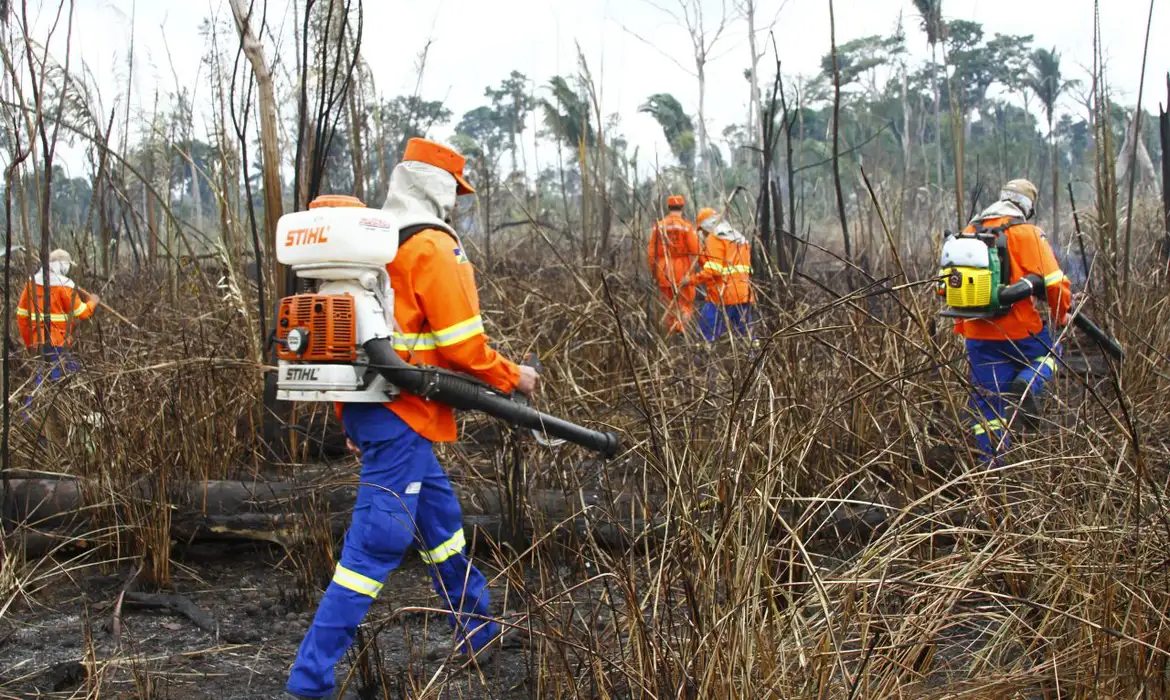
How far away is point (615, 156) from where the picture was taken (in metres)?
6.29

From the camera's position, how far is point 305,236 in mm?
3133

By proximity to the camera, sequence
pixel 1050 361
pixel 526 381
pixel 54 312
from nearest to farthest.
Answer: pixel 526 381, pixel 1050 361, pixel 54 312

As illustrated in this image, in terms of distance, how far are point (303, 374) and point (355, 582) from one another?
0.63 m

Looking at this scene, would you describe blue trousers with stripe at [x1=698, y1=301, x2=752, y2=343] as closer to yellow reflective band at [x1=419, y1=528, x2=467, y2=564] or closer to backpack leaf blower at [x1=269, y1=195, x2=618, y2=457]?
backpack leaf blower at [x1=269, y1=195, x2=618, y2=457]

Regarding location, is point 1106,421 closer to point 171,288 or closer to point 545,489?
point 545,489

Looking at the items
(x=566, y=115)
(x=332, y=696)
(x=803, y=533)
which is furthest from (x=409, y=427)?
(x=566, y=115)

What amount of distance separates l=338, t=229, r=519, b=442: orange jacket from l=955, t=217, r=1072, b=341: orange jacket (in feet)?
9.19

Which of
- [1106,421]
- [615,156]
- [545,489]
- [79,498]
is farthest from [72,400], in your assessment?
[1106,421]

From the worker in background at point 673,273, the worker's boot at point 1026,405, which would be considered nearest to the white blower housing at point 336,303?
the worker in background at point 673,273

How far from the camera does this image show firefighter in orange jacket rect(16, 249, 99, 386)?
4805mm

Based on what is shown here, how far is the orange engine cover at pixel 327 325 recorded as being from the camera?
3115mm

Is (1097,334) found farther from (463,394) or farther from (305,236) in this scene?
(305,236)

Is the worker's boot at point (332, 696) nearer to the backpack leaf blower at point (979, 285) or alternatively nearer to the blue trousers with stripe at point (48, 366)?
the blue trousers with stripe at point (48, 366)

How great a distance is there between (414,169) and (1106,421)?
2.55 meters
